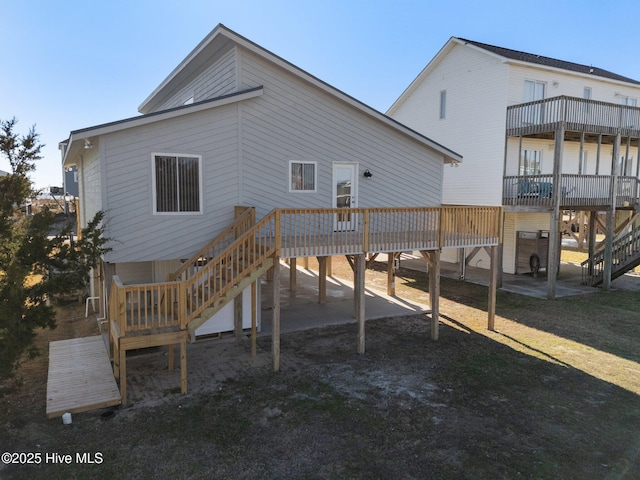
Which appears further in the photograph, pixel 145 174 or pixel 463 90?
→ pixel 463 90

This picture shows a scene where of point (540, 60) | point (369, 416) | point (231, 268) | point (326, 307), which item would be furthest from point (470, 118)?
point (369, 416)

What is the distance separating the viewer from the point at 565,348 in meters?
10.8

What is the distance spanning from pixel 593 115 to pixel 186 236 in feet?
52.6

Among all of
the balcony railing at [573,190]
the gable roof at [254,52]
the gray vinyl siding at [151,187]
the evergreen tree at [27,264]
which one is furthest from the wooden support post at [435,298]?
the evergreen tree at [27,264]

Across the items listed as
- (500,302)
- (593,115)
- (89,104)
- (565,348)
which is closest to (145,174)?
(565,348)

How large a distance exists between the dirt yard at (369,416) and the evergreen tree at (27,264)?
4.02 feet

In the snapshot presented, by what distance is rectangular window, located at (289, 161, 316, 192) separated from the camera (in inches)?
457

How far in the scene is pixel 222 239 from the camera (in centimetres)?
1046

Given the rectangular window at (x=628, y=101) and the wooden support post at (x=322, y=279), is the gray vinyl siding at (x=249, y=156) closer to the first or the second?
the wooden support post at (x=322, y=279)

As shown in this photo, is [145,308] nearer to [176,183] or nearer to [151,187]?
[151,187]

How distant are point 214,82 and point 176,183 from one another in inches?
146

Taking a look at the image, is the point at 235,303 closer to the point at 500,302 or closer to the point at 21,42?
the point at 500,302

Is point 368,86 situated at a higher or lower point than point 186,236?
higher

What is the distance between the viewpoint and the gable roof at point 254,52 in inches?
416
